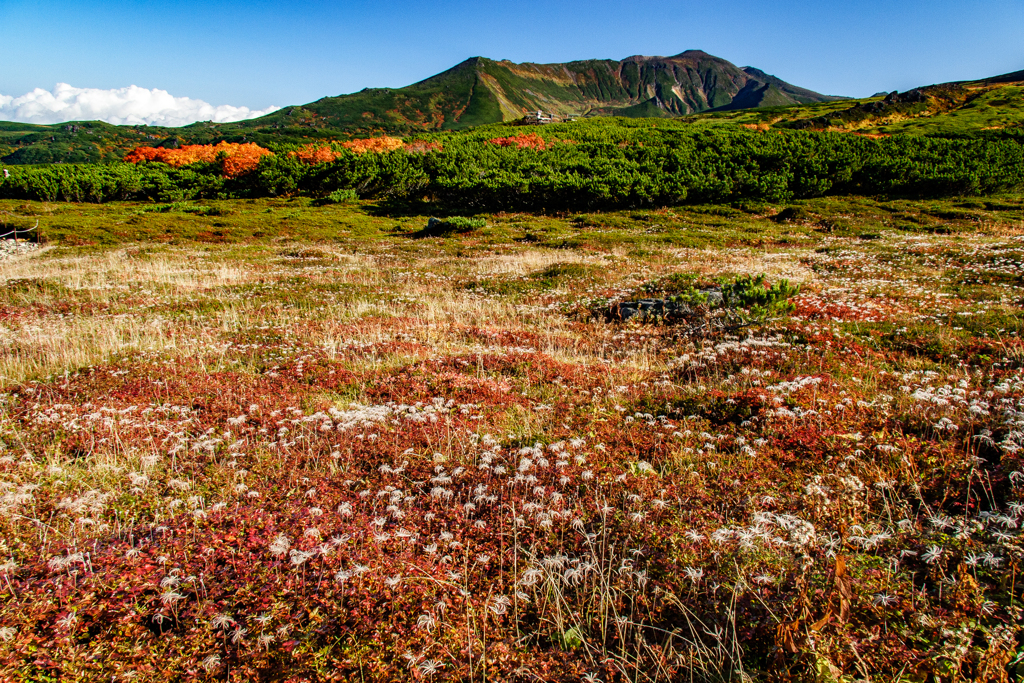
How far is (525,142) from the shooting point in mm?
75625

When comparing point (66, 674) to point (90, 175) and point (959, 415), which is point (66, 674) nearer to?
point (959, 415)

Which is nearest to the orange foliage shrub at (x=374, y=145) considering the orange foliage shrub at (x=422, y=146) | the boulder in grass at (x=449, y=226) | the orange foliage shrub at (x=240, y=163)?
the orange foliage shrub at (x=422, y=146)

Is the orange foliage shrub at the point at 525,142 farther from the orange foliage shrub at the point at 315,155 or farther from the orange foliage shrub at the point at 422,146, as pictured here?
the orange foliage shrub at the point at 315,155

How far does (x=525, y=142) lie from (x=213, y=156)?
50624 millimetres

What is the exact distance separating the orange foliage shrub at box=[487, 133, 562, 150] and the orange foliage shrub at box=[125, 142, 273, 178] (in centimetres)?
3602

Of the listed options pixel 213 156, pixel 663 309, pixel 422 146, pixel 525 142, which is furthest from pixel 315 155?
pixel 663 309

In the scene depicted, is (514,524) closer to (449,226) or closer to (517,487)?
(517,487)

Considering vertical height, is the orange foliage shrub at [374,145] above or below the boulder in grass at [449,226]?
above

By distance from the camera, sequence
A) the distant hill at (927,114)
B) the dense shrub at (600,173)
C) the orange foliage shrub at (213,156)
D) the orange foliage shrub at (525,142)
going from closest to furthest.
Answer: the dense shrub at (600,173)
the orange foliage shrub at (213,156)
the distant hill at (927,114)
the orange foliage shrub at (525,142)

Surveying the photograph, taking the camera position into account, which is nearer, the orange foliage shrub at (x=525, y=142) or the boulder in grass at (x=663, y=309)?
the boulder in grass at (x=663, y=309)

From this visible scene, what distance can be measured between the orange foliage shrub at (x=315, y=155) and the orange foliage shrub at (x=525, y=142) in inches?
990

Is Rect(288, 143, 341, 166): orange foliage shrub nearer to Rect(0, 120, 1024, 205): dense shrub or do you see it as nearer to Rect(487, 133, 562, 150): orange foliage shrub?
Rect(0, 120, 1024, 205): dense shrub

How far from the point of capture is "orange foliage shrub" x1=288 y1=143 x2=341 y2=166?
70.6 meters

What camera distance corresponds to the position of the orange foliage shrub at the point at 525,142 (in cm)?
7359
